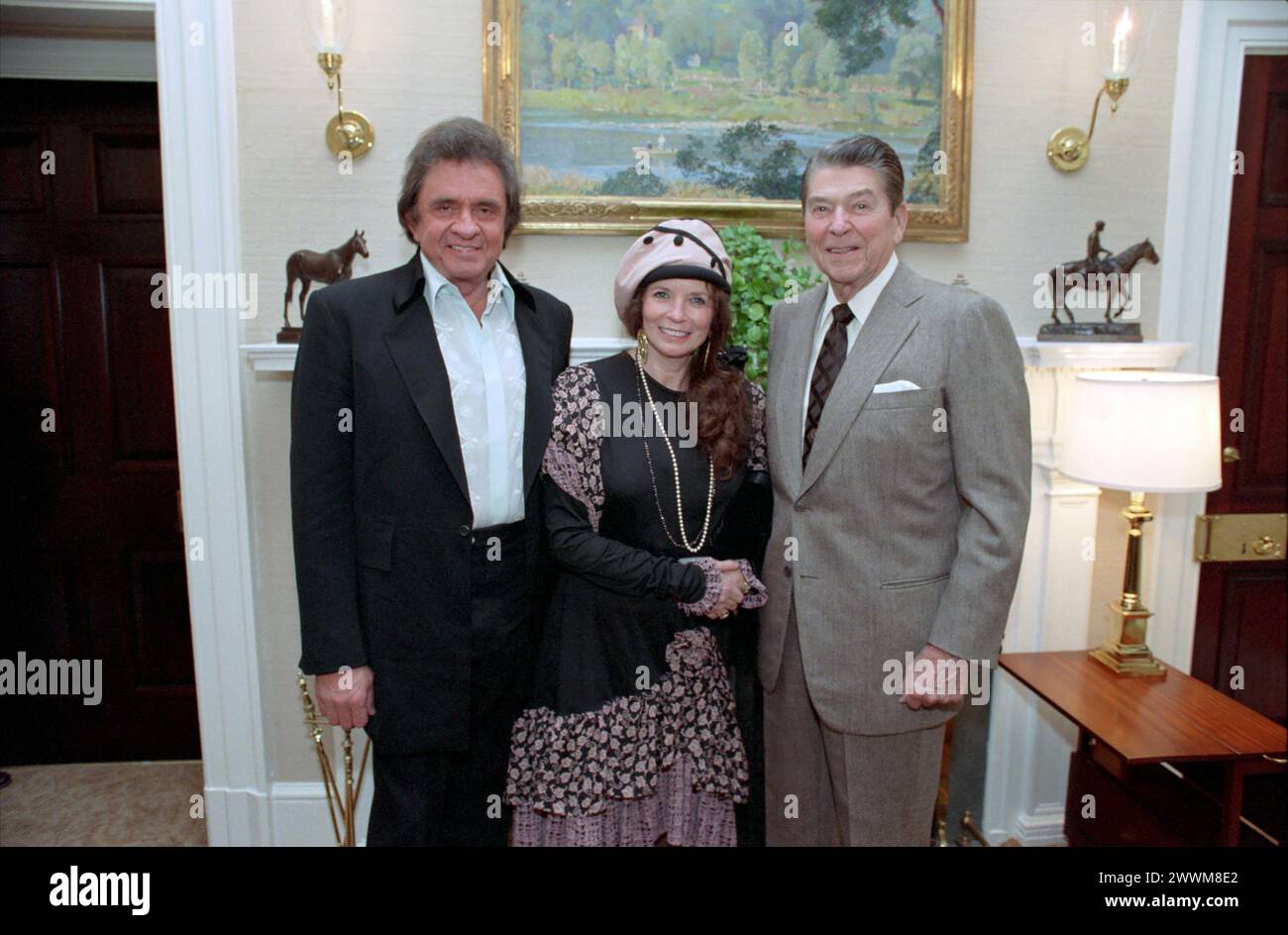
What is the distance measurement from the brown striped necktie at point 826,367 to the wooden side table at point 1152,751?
39.9 inches

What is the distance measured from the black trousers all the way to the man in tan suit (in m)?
0.51

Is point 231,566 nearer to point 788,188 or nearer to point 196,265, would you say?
point 196,265

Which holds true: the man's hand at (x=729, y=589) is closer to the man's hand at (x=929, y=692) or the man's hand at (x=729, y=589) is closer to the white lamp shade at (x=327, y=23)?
the man's hand at (x=929, y=692)

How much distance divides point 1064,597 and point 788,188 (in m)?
1.42

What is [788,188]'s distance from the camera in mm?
2396

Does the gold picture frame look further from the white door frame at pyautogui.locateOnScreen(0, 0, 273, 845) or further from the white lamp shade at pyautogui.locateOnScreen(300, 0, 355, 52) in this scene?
the white door frame at pyautogui.locateOnScreen(0, 0, 273, 845)

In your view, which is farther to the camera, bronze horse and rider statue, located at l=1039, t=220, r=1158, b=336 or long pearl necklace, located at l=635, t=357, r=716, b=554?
bronze horse and rider statue, located at l=1039, t=220, r=1158, b=336

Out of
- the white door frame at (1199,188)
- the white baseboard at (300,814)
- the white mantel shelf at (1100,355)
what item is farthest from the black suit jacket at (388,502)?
the white door frame at (1199,188)

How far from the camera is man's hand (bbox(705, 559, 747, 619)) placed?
164 cm

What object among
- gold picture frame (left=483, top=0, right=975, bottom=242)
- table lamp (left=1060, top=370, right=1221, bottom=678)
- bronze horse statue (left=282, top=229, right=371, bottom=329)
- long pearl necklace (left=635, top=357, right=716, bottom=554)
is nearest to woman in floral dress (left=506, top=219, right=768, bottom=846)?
long pearl necklace (left=635, top=357, right=716, bottom=554)

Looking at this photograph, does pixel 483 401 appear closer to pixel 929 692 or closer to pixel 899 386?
pixel 899 386

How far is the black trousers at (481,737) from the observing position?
1.68m

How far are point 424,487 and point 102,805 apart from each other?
1.99m

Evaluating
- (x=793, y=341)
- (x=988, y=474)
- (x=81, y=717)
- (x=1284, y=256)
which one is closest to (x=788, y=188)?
(x=793, y=341)
